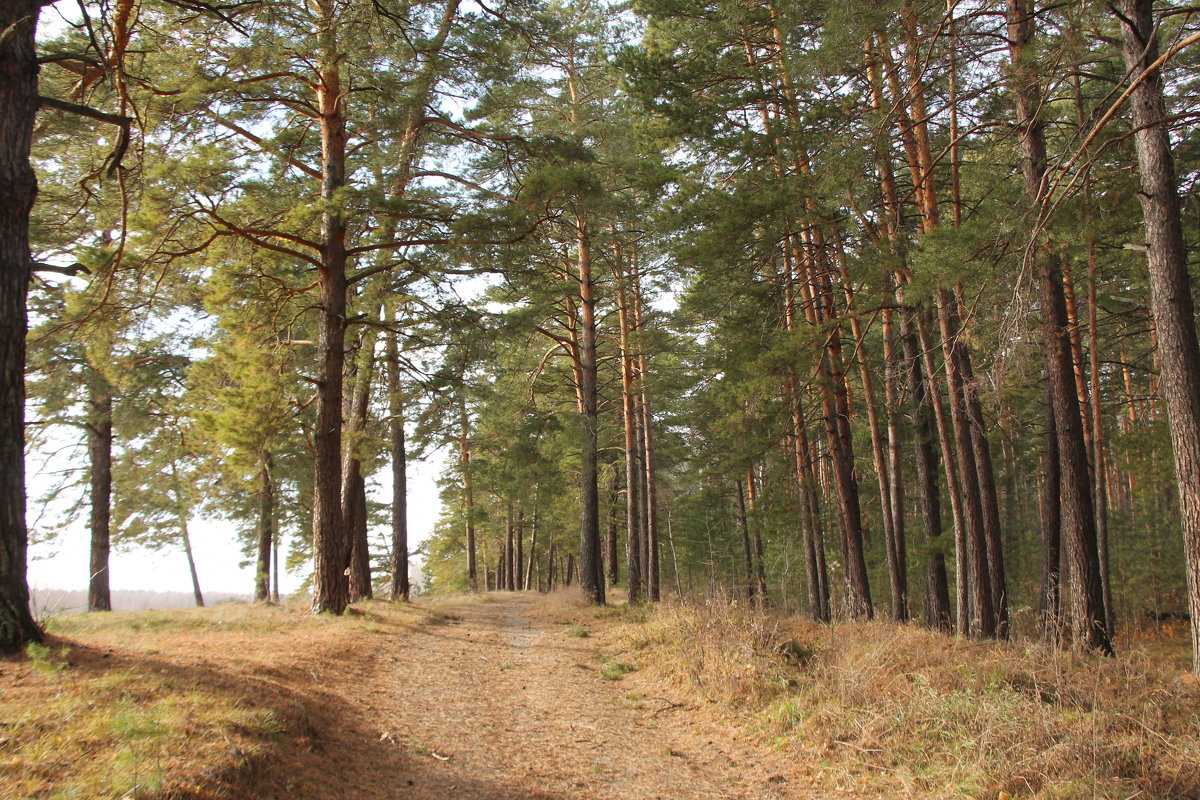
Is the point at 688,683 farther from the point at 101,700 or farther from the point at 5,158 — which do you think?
the point at 5,158

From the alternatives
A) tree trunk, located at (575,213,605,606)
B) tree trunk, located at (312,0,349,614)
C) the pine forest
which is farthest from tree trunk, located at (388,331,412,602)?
tree trunk, located at (312,0,349,614)

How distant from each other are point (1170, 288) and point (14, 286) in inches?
381

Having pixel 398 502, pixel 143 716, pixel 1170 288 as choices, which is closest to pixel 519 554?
pixel 398 502

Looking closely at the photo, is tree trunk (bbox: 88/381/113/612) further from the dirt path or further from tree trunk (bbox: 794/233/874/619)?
tree trunk (bbox: 794/233/874/619)

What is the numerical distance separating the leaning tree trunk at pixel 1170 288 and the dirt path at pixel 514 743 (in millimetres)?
4221

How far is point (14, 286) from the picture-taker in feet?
17.4

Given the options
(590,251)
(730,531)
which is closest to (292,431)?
(590,251)

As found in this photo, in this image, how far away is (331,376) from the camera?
1111 centimetres

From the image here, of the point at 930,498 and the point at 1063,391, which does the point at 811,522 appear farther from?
the point at 1063,391

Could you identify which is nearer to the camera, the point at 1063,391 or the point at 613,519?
the point at 1063,391

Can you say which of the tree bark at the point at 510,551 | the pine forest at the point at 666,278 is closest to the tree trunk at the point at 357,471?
the pine forest at the point at 666,278

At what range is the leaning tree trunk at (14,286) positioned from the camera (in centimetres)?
508

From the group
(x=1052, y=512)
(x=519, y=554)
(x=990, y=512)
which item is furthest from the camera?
(x=519, y=554)

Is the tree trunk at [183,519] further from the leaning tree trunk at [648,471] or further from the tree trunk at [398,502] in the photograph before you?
the leaning tree trunk at [648,471]
